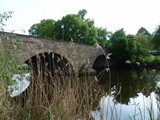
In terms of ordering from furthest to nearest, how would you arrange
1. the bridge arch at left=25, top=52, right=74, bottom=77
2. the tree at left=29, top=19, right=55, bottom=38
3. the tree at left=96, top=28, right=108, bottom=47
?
the tree at left=96, top=28, right=108, bottom=47 → the tree at left=29, top=19, right=55, bottom=38 → the bridge arch at left=25, top=52, right=74, bottom=77

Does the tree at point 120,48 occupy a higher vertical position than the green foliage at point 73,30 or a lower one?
lower

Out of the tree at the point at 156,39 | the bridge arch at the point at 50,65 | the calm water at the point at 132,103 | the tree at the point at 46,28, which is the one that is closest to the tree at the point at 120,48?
the tree at the point at 156,39

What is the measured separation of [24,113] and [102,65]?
25081 millimetres

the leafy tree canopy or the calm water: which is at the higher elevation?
the leafy tree canopy

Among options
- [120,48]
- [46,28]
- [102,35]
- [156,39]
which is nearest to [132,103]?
[120,48]

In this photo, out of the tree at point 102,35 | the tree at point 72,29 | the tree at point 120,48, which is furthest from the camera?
the tree at point 102,35

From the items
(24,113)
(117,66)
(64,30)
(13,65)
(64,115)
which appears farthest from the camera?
(64,30)

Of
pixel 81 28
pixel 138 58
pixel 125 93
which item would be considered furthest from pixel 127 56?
pixel 125 93

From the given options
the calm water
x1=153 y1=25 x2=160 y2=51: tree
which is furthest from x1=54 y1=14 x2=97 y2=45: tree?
the calm water

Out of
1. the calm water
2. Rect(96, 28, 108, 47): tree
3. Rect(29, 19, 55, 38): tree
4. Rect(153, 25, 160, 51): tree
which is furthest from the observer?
Rect(96, 28, 108, 47): tree

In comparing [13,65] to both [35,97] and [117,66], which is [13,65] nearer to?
[35,97]

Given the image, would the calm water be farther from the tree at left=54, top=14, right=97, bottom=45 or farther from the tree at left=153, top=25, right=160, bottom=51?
the tree at left=54, top=14, right=97, bottom=45

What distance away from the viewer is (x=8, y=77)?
3691 millimetres

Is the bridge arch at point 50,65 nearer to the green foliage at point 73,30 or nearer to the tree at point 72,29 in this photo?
the green foliage at point 73,30
